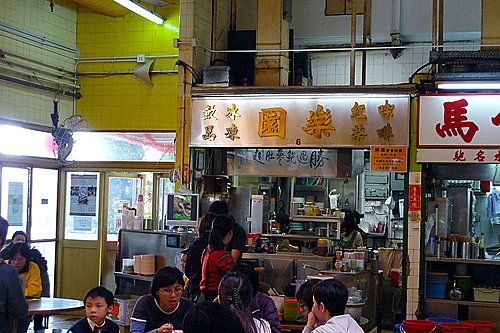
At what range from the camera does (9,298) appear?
6.52 m

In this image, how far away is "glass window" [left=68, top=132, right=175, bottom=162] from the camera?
501 inches

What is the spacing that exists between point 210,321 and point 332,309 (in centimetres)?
246

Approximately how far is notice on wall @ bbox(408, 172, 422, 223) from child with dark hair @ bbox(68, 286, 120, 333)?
5067 millimetres

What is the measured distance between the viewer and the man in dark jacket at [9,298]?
6.46 meters

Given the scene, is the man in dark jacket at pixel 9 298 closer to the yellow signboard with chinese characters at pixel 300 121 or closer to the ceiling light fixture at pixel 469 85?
the yellow signboard with chinese characters at pixel 300 121

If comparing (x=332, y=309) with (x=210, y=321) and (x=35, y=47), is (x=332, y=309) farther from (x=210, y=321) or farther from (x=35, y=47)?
(x=35, y=47)

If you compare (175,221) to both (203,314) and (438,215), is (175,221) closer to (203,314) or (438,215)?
(438,215)

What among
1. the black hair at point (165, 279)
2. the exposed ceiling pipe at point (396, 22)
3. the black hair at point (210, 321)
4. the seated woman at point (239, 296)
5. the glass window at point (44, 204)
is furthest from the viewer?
the glass window at point (44, 204)

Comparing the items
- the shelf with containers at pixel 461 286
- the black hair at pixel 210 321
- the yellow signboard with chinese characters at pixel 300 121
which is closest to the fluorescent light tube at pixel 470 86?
the yellow signboard with chinese characters at pixel 300 121

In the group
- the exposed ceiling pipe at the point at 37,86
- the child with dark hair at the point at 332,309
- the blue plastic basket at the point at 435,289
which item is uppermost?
the exposed ceiling pipe at the point at 37,86

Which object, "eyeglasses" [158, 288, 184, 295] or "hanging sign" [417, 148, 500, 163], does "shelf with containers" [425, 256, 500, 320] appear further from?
"eyeglasses" [158, 288, 184, 295]

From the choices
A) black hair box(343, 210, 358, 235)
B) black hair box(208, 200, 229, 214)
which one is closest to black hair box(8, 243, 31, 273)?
black hair box(208, 200, 229, 214)

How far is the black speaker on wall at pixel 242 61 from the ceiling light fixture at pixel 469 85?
2.95 metres

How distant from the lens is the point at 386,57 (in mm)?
13188
